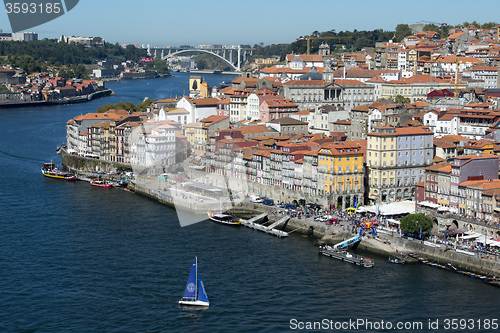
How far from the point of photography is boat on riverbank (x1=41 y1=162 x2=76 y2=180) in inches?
1389

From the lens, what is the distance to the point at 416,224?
22.5 m

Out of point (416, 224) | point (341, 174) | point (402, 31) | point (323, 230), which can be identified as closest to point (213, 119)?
point (341, 174)

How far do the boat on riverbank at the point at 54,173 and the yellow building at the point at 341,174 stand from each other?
13150 millimetres

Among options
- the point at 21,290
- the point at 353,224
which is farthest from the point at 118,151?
the point at 21,290

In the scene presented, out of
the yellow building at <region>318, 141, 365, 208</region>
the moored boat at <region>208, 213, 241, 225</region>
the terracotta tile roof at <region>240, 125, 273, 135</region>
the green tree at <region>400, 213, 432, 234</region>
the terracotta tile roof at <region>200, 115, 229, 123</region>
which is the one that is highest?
the terracotta tile roof at <region>200, 115, 229, 123</region>

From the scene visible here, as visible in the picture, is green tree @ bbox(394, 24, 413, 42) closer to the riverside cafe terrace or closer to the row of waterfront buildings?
the row of waterfront buildings

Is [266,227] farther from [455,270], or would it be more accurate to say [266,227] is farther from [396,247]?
[455,270]

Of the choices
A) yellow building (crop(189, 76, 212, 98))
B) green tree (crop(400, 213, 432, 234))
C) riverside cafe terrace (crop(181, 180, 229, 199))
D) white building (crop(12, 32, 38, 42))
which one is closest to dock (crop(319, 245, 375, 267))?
green tree (crop(400, 213, 432, 234))

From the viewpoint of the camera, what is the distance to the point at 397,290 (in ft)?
63.0

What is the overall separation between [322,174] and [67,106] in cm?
5128

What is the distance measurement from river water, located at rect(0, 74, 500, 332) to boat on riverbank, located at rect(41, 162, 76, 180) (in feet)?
24.2

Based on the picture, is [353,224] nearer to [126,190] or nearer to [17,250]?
[17,250]

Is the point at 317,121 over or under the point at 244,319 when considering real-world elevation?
over

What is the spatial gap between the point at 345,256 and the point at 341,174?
516 cm
